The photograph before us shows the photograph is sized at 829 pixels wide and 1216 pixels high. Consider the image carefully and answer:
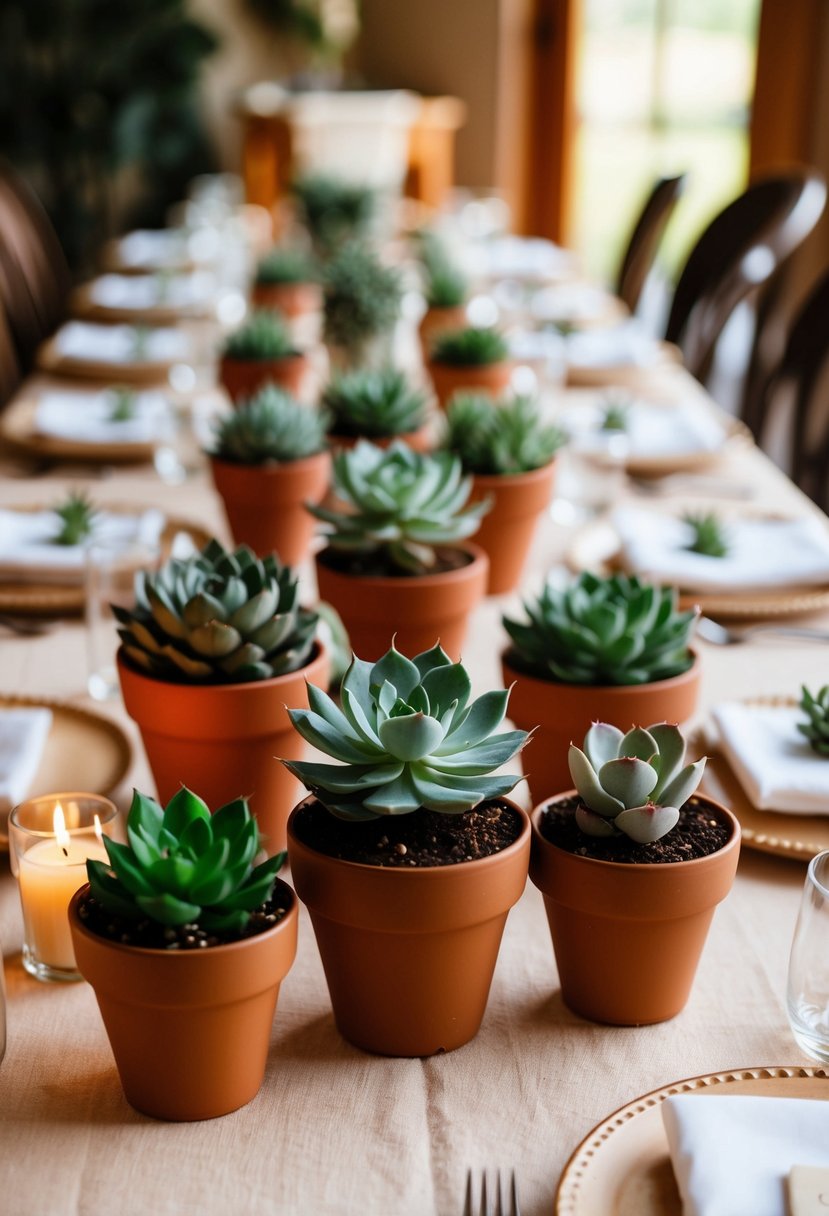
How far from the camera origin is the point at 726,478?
181 centimetres

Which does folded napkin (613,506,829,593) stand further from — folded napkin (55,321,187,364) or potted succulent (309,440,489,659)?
folded napkin (55,321,187,364)

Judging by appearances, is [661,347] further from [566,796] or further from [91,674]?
[566,796]

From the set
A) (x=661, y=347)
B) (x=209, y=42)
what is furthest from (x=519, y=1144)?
(x=209, y=42)

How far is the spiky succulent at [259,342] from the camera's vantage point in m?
1.91

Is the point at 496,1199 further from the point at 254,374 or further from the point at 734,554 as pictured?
the point at 254,374

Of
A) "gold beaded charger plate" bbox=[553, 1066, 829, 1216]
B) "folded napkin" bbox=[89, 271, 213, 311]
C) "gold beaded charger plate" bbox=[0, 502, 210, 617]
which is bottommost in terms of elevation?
"folded napkin" bbox=[89, 271, 213, 311]

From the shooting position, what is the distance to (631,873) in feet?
2.27

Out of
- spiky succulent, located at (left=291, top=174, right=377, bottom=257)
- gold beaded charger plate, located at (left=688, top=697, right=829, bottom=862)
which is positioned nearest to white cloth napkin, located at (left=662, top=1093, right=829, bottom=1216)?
gold beaded charger plate, located at (left=688, top=697, right=829, bottom=862)

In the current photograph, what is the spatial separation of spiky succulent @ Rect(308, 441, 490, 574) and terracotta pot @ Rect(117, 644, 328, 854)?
0.22 metres

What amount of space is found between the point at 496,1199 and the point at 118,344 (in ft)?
6.81

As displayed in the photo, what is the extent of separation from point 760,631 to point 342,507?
1.67ft

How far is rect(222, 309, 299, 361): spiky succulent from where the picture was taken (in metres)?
1.91

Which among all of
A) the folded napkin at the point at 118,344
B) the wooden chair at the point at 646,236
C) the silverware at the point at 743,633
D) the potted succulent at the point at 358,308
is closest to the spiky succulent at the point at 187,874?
the silverware at the point at 743,633

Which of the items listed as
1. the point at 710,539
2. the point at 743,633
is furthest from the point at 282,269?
the point at 743,633
